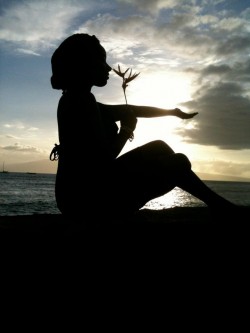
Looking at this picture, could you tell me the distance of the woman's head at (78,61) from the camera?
3.06m

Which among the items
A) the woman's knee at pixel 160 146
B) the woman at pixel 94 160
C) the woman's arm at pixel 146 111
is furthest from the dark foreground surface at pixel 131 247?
the woman's arm at pixel 146 111

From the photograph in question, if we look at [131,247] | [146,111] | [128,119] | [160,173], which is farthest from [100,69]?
[131,247]

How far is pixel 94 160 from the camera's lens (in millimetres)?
2910

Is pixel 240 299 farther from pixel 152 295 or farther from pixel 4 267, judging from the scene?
pixel 4 267

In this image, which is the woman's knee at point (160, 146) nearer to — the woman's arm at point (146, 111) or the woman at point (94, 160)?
the woman at point (94, 160)

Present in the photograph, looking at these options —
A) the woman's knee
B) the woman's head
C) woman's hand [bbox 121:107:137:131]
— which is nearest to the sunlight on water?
woman's hand [bbox 121:107:137:131]

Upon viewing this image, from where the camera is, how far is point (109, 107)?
132 inches

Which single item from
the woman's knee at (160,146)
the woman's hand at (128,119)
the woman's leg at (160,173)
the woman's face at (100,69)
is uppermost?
the woman's face at (100,69)

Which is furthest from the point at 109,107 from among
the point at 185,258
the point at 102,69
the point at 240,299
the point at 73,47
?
the point at 240,299

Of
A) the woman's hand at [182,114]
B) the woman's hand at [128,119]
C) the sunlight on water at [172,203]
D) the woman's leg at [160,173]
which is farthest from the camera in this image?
the sunlight on water at [172,203]

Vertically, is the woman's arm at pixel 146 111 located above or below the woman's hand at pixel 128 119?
above

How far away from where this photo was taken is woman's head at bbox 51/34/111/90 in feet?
10.0

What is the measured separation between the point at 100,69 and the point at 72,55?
0.29m

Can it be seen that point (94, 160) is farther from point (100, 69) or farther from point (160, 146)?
point (100, 69)
